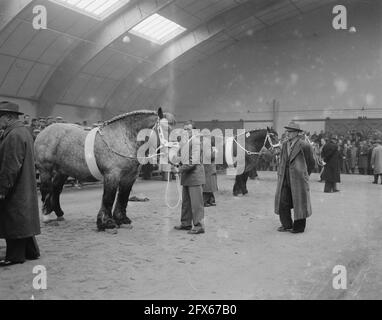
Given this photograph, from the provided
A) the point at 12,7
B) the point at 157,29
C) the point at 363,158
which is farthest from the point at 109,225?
the point at 363,158

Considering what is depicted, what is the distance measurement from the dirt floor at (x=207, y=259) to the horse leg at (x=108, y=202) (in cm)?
17

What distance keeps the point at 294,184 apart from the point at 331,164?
695 cm

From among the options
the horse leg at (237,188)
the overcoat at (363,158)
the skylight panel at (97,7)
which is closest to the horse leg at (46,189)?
the horse leg at (237,188)

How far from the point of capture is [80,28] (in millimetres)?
17141

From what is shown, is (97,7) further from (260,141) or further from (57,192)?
(57,192)

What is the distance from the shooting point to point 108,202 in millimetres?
6371

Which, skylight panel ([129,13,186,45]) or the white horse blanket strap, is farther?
skylight panel ([129,13,186,45])

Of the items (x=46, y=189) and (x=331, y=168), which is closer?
(x=46, y=189)

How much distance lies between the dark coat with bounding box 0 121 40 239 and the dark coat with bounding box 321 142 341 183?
10130 mm

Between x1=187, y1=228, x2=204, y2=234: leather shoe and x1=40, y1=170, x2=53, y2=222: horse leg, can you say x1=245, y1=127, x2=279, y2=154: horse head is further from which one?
x1=40, y1=170, x2=53, y2=222: horse leg

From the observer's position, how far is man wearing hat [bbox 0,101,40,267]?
14.9 ft

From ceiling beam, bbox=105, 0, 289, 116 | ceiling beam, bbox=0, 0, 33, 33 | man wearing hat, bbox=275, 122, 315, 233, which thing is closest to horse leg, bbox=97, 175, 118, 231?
man wearing hat, bbox=275, 122, 315, 233
